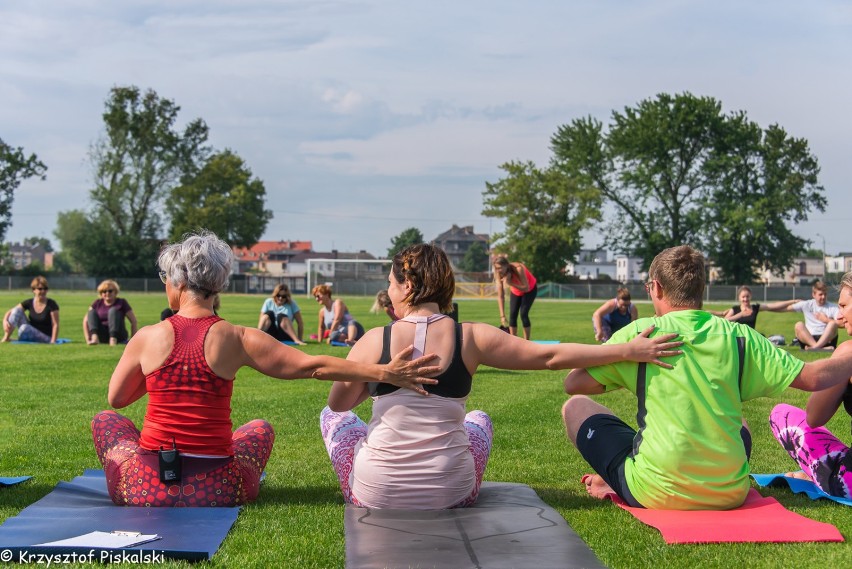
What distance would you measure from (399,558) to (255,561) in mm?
600

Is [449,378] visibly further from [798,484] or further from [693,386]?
[798,484]

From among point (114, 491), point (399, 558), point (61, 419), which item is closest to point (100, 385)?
point (61, 419)

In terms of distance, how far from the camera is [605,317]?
16703 mm

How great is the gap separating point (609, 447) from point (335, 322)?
13537 millimetres

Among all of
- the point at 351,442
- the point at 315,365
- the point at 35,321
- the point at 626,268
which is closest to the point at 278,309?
the point at 35,321

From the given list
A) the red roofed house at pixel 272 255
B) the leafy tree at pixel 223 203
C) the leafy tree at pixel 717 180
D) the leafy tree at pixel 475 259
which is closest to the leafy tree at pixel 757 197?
the leafy tree at pixel 717 180

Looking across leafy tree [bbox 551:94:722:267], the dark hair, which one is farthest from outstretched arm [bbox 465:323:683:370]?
leafy tree [bbox 551:94:722:267]

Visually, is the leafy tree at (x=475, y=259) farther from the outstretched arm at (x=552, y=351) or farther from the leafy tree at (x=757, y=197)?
the outstretched arm at (x=552, y=351)

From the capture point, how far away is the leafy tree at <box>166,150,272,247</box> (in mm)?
76375

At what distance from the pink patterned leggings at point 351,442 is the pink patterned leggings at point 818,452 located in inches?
72.3

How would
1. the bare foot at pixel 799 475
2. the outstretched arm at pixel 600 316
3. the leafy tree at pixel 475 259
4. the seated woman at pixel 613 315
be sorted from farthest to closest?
the leafy tree at pixel 475 259 < the seated woman at pixel 613 315 < the outstretched arm at pixel 600 316 < the bare foot at pixel 799 475

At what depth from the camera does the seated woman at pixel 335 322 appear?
695 inches

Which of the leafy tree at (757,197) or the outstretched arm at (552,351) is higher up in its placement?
the leafy tree at (757,197)

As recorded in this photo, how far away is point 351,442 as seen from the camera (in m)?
4.95
